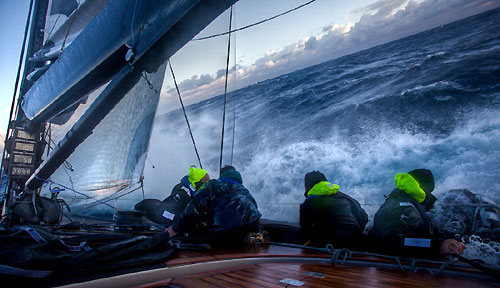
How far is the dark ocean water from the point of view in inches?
208

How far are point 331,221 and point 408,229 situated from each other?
0.71 metres

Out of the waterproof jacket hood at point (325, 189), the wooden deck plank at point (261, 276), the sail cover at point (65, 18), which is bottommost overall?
the wooden deck plank at point (261, 276)

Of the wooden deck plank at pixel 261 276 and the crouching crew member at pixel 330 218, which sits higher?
the crouching crew member at pixel 330 218

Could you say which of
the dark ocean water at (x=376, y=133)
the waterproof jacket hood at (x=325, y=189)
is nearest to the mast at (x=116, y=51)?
the waterproof jacket hood at (x=325, y=189)

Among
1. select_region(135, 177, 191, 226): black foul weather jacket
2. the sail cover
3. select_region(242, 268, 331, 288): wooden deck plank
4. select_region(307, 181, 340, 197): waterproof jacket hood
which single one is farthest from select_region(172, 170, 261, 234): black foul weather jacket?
the sail cover

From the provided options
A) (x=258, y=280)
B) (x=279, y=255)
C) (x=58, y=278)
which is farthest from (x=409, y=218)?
(x=58, y=278)

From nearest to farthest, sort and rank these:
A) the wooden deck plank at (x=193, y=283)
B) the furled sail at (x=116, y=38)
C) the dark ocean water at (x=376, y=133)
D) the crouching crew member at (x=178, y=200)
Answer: the wooden deck plank at (x=193, y=283)
the furled sail at (x=116, y=38)
the crouching crew member at (x=178, y=200)
the dark ocean water at (x=376, y=133)

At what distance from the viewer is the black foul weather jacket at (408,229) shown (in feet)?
7.25

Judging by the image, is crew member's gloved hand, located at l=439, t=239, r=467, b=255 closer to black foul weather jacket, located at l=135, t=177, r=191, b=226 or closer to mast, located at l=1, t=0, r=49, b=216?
black foul weather jacket, located at l=135, t=177, r=191, b=226

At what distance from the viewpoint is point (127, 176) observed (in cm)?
501

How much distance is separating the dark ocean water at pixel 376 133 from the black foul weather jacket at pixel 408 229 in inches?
106

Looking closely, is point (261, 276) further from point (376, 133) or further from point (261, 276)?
point (376, 133)

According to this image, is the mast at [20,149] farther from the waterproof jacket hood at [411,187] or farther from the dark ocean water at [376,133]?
the waterproof jacket hood at [411,187]

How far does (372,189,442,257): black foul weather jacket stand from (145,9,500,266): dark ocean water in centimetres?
269
